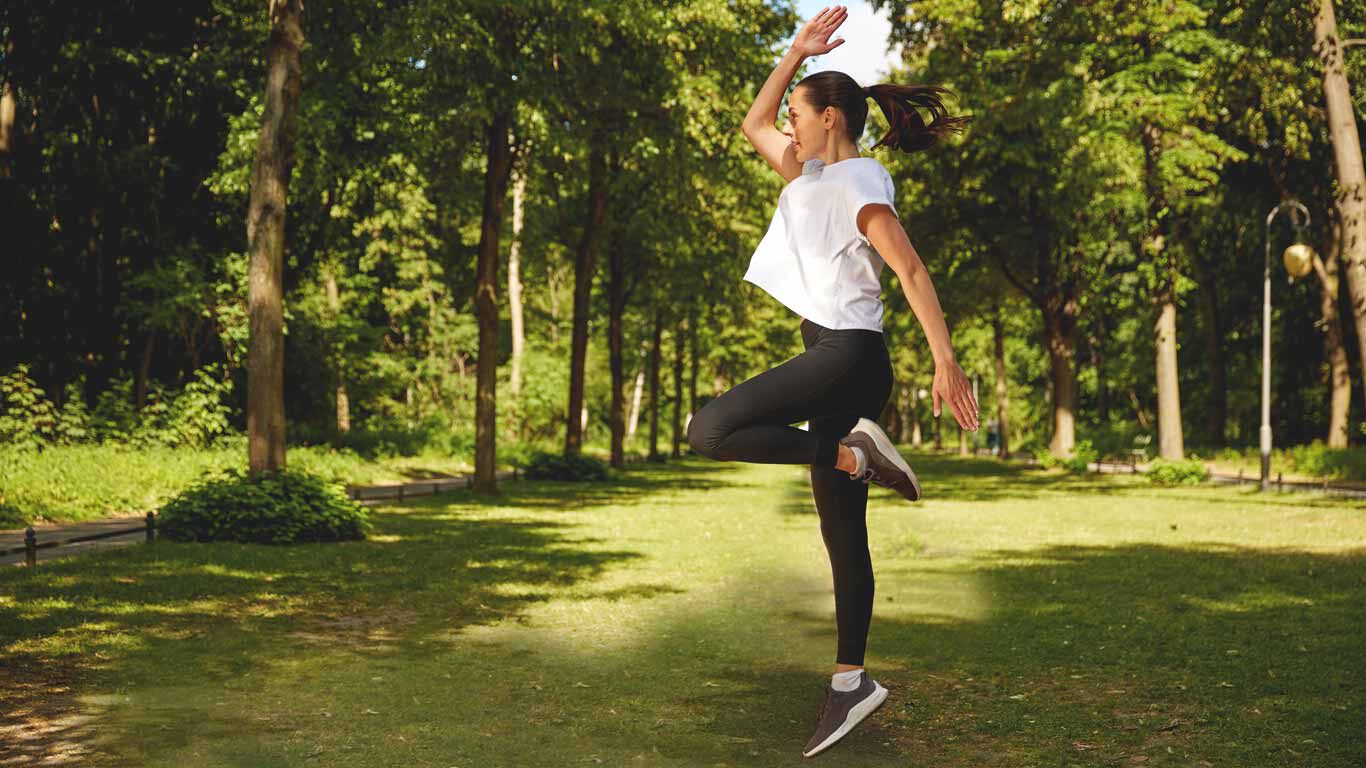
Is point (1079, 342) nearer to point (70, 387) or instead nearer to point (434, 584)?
point (70, 387)

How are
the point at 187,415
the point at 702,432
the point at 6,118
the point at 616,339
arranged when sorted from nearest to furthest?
the point at 702,432 → the point at 6,118 → the point at 187,415 → the point at 616,339

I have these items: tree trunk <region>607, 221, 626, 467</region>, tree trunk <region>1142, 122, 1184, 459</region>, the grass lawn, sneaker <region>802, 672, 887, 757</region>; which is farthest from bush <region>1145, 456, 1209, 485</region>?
sneaker <region>802, 672, 887, 757</region>

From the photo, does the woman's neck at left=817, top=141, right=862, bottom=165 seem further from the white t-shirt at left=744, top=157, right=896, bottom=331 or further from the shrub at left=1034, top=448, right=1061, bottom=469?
the shrub at left=1034, top=448, right=1061, bottom=469

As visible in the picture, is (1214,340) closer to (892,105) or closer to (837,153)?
(892,105)

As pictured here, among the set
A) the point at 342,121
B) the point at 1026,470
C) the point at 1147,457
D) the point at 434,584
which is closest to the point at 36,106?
the point at 342,121

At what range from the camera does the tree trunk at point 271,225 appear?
16344 mm

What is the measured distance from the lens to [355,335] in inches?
1334

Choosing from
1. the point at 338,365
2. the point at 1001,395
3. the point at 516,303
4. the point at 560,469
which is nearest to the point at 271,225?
the point at 338,365

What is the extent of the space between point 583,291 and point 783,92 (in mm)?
30963

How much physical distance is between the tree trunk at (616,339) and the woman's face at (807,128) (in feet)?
116

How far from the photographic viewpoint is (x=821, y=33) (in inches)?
177

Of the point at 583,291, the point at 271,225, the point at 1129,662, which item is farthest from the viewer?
the point at 583,291

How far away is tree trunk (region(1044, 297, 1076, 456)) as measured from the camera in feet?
132

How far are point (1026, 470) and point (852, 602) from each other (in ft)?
144
